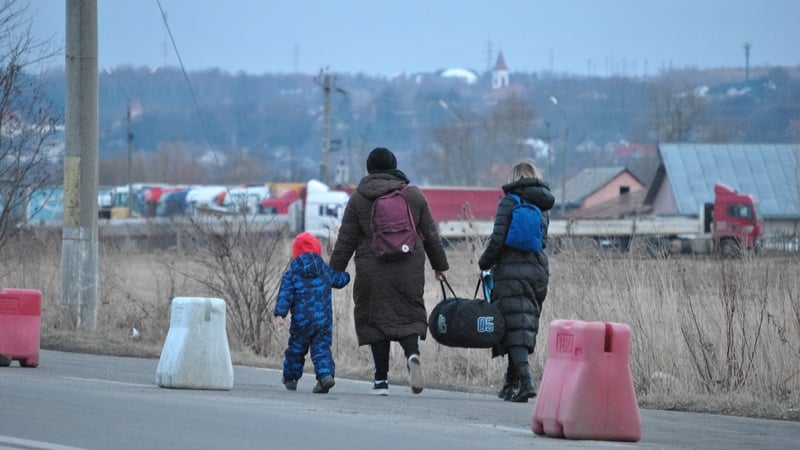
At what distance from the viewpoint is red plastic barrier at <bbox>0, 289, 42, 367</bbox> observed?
14.3 metres

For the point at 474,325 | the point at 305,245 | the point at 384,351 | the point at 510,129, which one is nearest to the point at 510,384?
the point at 474,325

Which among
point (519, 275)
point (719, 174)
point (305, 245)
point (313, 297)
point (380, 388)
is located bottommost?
point (380, 388)

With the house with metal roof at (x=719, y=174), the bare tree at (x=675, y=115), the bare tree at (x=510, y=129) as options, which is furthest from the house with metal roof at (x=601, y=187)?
the house with metal roof at (x=719, y=174)

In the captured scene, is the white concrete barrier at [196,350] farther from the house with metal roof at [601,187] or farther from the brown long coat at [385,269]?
the house with metal roof at [601,187]

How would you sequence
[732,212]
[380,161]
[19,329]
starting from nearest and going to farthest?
1. [380,161]
2. [19,329]
3. [732,212]

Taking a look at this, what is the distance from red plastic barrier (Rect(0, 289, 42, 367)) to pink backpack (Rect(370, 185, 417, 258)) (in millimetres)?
4387

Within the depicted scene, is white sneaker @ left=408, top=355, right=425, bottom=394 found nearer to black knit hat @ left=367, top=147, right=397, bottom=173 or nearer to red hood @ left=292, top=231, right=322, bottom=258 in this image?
red hood @ left=292, top=231, right=322, bottom=258

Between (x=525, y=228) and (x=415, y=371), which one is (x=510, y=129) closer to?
(x=415, y=371)

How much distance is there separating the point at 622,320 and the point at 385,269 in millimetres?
3622

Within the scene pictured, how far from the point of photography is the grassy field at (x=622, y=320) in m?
13.1

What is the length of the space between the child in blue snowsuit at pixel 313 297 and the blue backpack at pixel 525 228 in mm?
1633

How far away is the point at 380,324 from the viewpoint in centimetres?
1202

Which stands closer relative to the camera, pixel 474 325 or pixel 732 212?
pixel 474 325

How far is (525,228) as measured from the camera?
1163 centimetres
